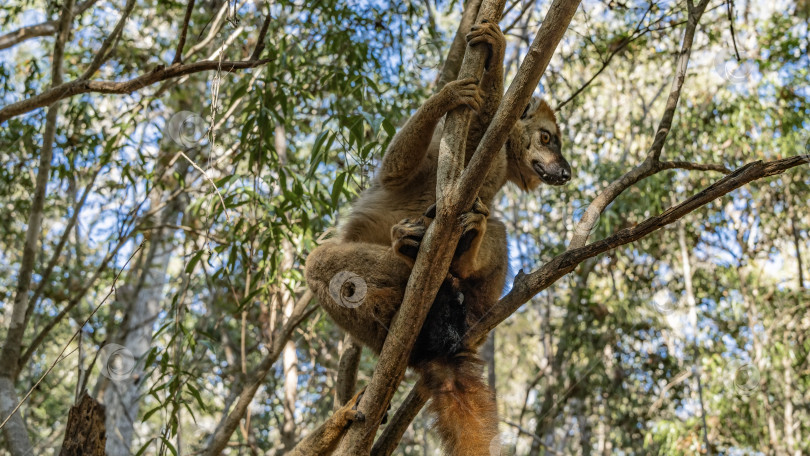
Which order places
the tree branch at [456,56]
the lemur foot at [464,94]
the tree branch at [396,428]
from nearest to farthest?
the lemur foot at [464,94], the tree branch at [396,428], the tree branch at [456,56]

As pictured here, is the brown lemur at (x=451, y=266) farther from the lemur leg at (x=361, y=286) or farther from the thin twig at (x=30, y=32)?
the thin twig at (x=30, y=32)

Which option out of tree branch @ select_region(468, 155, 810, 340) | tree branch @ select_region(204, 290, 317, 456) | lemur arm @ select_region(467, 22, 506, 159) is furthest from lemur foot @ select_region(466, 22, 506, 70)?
tree branch @ select_region(204, 290, 317, 456)

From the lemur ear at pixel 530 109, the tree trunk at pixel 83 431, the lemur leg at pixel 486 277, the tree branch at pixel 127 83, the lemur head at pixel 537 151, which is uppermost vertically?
the lemur ear at pixel 530 109

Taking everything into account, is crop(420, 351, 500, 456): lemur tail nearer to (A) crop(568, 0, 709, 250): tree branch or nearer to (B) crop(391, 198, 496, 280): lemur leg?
(B) crop(391, 198, 496, 280): lemur leg

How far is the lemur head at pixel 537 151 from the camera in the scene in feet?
17.3

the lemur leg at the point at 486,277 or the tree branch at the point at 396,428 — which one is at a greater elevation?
the lemur leg at the point at 486,277

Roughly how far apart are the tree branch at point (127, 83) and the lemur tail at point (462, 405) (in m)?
2.20

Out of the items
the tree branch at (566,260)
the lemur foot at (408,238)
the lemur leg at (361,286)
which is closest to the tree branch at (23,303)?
the lemur leg at (361,286)

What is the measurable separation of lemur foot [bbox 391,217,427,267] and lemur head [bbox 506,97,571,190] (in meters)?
1.64

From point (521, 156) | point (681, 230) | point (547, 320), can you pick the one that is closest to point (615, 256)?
point (681, 230)

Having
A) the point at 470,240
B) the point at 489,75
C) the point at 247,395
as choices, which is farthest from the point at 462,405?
the point at 247,395

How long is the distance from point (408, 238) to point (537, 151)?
6.21ft

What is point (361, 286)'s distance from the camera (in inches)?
170

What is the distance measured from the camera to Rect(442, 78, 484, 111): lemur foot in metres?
3.93
